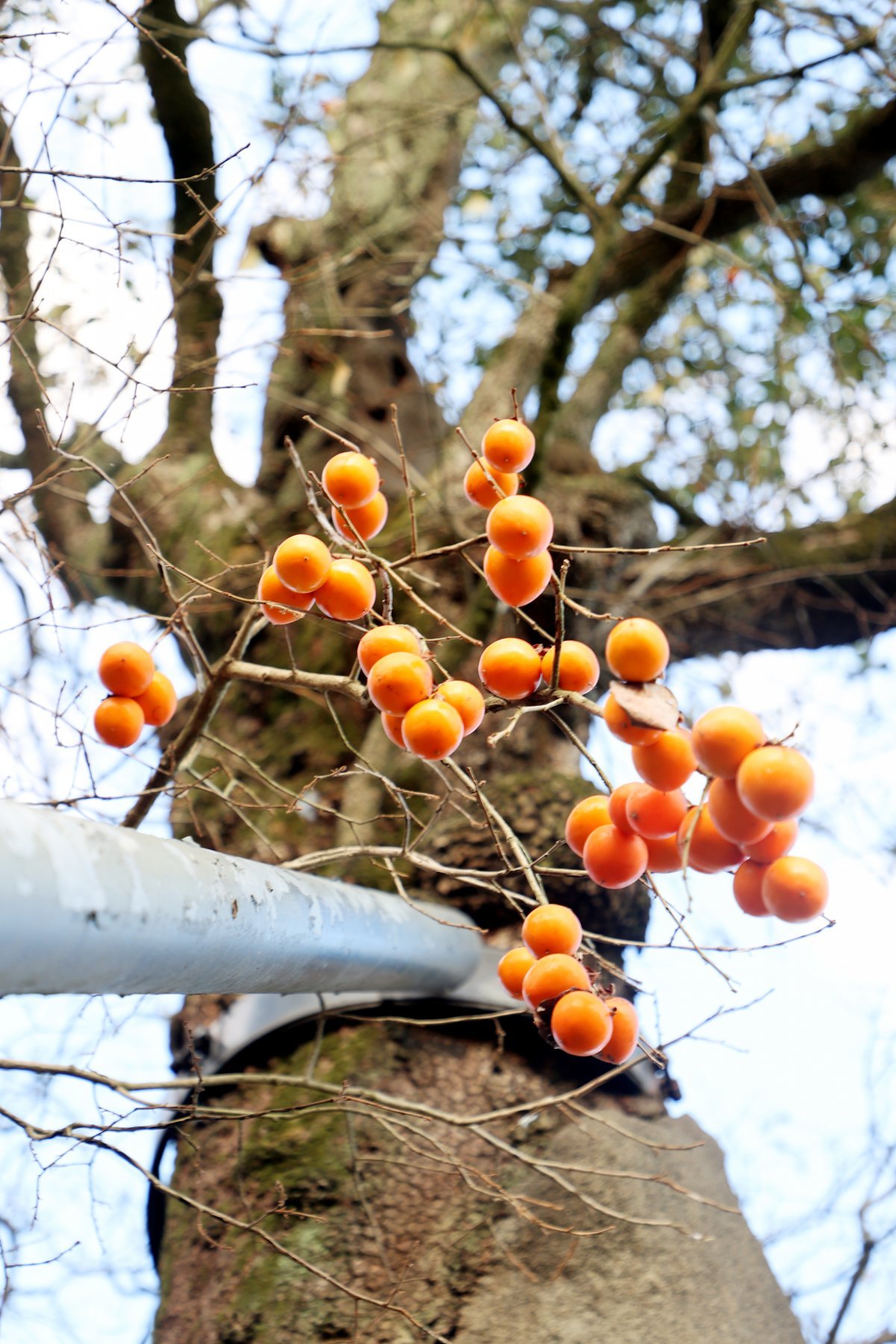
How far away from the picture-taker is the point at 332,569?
127 cm

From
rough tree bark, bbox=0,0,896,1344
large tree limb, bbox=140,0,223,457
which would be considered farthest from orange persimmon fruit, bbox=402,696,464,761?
large tree limb, bbox=140,0,223,457

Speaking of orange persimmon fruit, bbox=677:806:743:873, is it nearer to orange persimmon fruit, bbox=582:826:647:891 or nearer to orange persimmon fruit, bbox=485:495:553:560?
orange persimmon fruit, bbox=582:826:647:891

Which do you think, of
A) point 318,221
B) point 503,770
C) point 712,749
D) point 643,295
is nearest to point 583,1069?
point 503,770

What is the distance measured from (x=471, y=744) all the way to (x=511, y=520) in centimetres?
151

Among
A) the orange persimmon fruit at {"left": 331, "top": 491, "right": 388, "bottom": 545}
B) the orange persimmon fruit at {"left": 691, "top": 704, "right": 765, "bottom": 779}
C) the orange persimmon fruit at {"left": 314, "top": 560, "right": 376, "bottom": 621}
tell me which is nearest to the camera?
the orange persimmon fruit at {"left": 691, "top": 704, "right": 765, "bottom": 779}

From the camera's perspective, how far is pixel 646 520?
2934 mm

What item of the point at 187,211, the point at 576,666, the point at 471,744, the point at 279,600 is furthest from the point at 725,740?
the point at 187,211

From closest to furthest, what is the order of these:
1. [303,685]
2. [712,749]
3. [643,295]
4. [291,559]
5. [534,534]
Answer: [712,749]
[534,534]
[291,559]
[303,685]
[643,295]

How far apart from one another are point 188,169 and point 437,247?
3.86 feet

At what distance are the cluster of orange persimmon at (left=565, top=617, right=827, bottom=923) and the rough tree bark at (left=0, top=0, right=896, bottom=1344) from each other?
78cm

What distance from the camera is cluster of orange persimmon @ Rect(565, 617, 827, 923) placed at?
2.97 ft

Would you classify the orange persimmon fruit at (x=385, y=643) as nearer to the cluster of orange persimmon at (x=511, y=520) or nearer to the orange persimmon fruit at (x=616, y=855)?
the cluster of orange persimmon at (x=511, y=520)

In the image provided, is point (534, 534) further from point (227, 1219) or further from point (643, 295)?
point (643, 295)

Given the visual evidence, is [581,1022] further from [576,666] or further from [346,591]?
[346,591]
